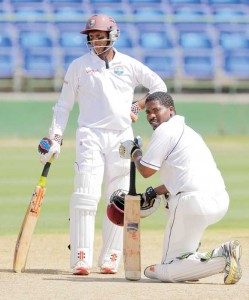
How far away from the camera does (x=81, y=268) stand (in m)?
8.29

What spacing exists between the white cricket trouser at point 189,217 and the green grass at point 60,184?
4.12 metres

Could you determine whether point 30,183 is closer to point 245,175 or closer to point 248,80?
point 245,175

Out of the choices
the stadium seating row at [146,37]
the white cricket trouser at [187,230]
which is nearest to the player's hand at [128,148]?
the white cricket trouser at [187,230]

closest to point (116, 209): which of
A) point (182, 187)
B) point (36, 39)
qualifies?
point (182, 187)

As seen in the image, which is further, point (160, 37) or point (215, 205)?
point (160, 37)

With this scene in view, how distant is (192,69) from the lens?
27.0 m

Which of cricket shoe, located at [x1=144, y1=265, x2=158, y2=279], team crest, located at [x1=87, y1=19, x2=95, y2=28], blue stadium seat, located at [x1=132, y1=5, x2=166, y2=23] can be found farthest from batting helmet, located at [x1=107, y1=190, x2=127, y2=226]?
blue stadium seat, located at [x1=132, y1=5, x2=166, y2=23]

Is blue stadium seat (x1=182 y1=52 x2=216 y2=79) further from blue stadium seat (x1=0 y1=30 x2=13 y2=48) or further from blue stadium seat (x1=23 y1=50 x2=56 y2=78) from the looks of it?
blue stadium seat (x1=0 y1=30 x2=13 y2=48)

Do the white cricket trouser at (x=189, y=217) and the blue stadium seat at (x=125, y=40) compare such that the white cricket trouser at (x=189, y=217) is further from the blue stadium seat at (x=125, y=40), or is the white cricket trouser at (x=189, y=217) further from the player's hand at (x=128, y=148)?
the blue stadium seat at (x=125, y=40)

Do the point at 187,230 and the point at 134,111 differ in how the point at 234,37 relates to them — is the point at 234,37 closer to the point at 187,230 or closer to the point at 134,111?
the point at 134,111

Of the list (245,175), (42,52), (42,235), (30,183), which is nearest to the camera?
(42,235)

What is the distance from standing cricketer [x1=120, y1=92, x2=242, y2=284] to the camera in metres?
7.57

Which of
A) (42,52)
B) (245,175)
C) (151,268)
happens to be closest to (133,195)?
(151,268)

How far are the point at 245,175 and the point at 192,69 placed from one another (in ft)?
31.5
